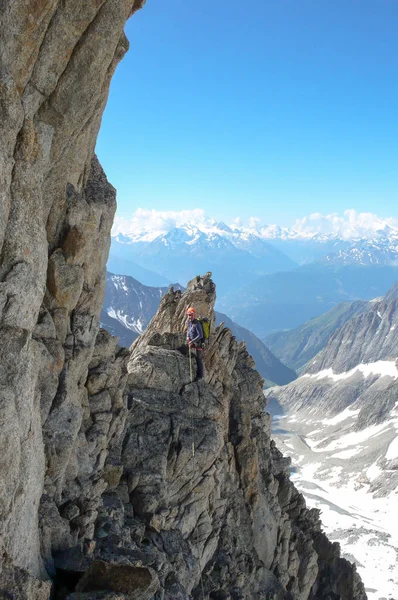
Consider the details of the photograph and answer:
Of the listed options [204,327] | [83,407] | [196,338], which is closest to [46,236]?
[83,407]

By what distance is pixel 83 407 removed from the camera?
23312mm

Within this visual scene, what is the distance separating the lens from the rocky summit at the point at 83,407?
588 inches

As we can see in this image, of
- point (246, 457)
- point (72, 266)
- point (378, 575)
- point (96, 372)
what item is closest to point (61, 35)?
point (72, 266)

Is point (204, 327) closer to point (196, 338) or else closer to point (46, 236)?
point (196, 338)

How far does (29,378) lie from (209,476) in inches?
692

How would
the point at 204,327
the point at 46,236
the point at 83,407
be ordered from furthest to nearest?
1. the point at 204,327
2. the point at 83,407
3. the point at 46,236

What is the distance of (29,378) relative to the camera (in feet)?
51.1

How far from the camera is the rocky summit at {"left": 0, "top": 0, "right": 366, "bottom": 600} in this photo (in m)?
14.9

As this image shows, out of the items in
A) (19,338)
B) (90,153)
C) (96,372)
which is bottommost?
(96,372)

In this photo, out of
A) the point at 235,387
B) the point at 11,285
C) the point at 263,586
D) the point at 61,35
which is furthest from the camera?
the point at 235,387

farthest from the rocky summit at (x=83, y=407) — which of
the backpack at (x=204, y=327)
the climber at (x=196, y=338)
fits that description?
the backpack at (x=204, y=327)

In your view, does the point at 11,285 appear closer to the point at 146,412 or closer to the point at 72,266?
the point at 72,266

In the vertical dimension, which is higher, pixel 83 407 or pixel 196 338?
pixel 196 338

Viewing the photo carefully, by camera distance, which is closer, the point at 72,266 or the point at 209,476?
the point at 72,266
